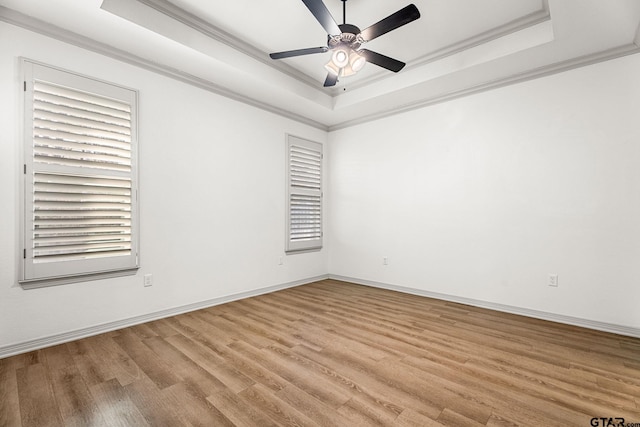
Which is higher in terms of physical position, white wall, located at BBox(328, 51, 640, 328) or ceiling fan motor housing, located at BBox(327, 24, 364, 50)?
ceiling fan motor housing, located at BBox(327, 24, 364, 50)

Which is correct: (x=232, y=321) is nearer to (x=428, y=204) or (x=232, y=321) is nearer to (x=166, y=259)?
(x=166, y=259)

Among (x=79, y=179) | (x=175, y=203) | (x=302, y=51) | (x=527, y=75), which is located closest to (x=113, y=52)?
(x=79, y=179)

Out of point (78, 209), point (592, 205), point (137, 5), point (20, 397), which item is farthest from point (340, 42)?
point (20, 397)

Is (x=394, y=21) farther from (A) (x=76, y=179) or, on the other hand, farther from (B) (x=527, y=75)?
(A) (x=76, y=179)

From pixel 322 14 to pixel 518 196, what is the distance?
298 centimetres

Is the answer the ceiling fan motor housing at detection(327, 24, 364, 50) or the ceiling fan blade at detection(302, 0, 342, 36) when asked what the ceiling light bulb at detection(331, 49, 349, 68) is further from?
the ceiling fan blade at detection(302, 0, 342, 36)

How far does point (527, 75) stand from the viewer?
3363 mm

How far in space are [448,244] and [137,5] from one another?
171 inches

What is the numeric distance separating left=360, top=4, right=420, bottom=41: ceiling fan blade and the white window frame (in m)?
2.50

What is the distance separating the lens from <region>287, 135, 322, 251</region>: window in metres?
4.76

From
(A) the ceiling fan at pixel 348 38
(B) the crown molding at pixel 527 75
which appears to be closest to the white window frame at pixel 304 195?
(B) the crown molding at pixel 527 75

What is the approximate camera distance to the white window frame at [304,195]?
186 inches

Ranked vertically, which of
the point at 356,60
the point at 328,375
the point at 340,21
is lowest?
the point at 328,375

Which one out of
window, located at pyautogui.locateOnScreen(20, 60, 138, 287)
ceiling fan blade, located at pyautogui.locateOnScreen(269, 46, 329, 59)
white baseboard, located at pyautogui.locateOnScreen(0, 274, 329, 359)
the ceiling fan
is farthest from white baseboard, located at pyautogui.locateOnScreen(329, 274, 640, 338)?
window, located at pyautogui.locateOnScreen(20, 60, 138, 287)
